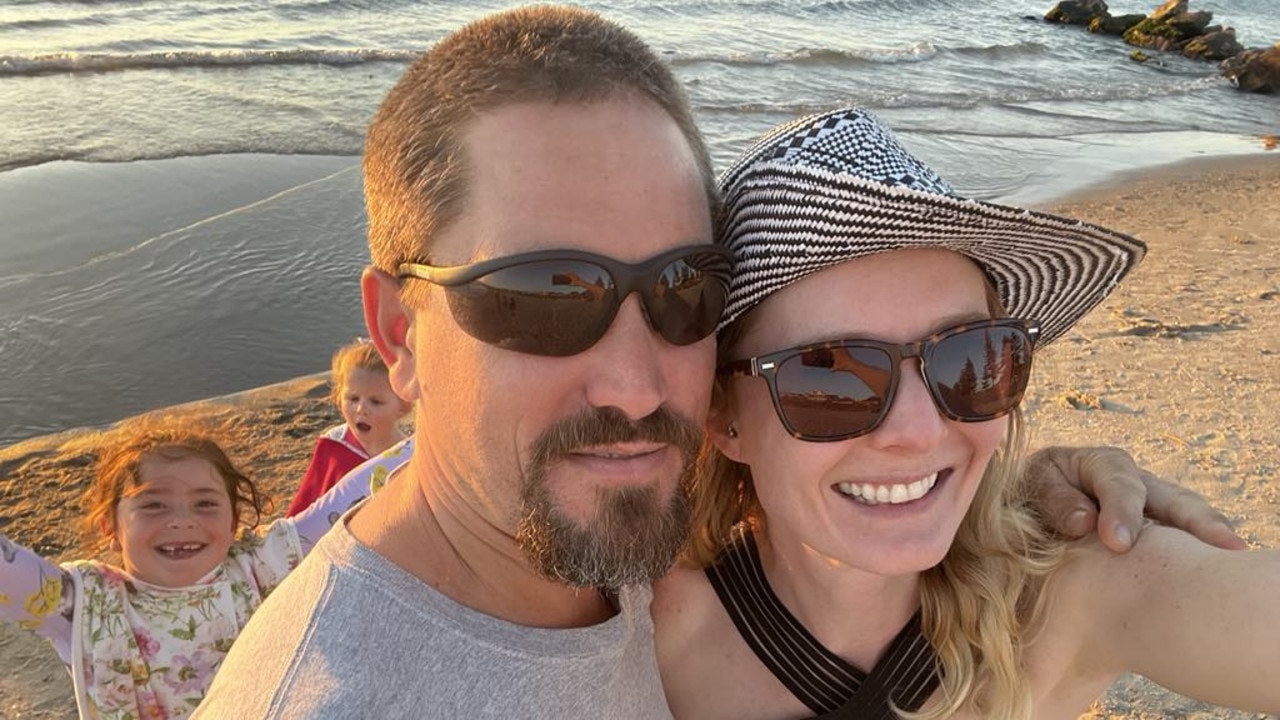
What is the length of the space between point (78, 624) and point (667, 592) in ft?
6.84

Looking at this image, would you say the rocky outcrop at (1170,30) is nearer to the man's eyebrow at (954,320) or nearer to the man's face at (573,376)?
the man's eyebrow at (954,320)

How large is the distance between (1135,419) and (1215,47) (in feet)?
79.9

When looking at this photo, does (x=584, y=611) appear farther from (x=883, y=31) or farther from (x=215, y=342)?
(x=883, y=31)

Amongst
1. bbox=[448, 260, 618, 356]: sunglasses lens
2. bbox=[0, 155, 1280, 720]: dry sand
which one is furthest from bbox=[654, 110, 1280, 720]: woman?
bbox=[0, 155, 1280, 720]: dry sand

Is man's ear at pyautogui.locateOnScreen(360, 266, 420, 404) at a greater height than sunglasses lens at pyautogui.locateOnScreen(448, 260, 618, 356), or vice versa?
sunglasses lens at pyautogui.locateOnScreen(448, 260, 618, 356)

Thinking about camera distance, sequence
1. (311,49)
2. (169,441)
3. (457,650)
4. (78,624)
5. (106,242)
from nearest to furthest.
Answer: (457,650), (78,624), (169,441), (106,242), (311,49)

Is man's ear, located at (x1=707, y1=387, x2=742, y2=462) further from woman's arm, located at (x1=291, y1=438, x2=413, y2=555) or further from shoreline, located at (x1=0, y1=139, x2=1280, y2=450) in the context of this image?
shoreline, located at (x1=0, y1=139, x2=1280, y2=450)

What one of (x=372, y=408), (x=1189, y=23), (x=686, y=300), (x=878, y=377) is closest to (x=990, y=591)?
(x=878, y=377)

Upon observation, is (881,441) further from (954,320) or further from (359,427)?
(359,427)

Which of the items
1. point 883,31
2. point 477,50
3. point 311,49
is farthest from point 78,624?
point 883,31

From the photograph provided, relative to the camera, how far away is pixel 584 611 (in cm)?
196

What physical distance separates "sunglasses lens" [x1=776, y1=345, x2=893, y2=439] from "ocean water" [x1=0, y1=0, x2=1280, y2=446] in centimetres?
545

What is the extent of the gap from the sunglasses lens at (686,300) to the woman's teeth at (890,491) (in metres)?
0.46

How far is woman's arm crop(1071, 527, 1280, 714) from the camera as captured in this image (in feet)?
5.47
